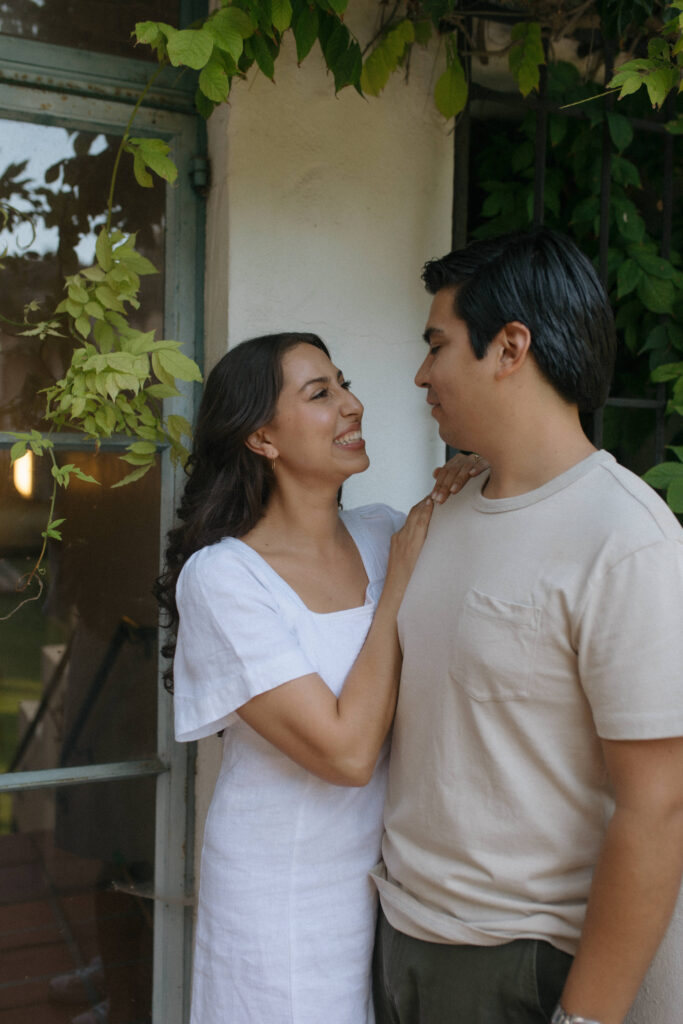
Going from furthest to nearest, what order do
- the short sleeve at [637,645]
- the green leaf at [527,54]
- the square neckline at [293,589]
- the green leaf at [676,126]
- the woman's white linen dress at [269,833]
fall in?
the green leaf at [676,126] < the green leaf at [527,54] < the square neckline at [293,589] < the woman's white linen dress at [269,833] < the short sleeve at [637,645]

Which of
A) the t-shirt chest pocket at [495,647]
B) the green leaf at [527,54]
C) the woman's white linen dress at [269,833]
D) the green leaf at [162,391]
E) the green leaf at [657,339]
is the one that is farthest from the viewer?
the green leaf at [657,339]

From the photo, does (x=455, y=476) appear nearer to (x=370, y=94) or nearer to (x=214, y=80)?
(x=214, y=80)

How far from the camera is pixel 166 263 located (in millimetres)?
1924

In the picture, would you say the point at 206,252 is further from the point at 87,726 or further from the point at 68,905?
the point at 68,905

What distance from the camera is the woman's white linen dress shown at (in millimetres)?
1375

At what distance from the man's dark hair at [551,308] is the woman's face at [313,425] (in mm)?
408

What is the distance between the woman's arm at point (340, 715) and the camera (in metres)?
1.33

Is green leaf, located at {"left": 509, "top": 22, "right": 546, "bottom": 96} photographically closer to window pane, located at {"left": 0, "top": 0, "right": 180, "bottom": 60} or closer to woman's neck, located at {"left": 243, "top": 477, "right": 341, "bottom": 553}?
window pane, located at {"left": 0, "top": 0, "right": 180, "bottom": 60}

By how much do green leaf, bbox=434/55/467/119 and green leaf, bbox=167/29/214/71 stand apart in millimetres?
569

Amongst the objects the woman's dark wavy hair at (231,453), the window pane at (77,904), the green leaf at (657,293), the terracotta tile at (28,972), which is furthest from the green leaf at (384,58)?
the terracotta tile at (28,972)

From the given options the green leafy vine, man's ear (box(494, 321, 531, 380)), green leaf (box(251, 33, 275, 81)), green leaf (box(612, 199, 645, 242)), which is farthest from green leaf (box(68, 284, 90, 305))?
green leaf (box(612, 199, 645, 242))

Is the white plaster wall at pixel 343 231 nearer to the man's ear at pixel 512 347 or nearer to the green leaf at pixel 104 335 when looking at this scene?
the green leaf at pixel 104 335

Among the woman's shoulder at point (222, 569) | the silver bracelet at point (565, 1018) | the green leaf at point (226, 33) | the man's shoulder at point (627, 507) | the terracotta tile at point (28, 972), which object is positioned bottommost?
the terracotta tile at point (28, 972)

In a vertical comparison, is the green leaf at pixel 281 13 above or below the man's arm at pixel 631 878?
above
